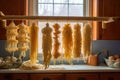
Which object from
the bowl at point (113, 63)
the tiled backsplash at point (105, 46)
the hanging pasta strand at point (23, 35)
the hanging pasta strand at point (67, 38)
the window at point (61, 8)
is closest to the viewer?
the hanging pasta strand at point (67, 38)

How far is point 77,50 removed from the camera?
257 centimetres

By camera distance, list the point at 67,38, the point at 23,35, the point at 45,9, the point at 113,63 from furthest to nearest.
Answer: the point at 45,9 → the point at 113,63 → the point at 23,35 → the point at 67,38

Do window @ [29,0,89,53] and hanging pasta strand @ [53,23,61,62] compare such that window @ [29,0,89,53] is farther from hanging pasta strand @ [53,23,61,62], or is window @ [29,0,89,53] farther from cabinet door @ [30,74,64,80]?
hanging pasta strand @ [53,23,61,62]

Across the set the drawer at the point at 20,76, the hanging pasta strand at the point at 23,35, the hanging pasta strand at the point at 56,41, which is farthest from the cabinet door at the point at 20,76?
the hanging pasta strand at the point at 56,41

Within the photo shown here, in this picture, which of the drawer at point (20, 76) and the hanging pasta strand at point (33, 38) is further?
the drawer at point (20, 76)

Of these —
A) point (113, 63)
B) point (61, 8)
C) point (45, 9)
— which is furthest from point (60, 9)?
point (113, 63)

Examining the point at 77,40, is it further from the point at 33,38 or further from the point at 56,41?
the point at 33,38

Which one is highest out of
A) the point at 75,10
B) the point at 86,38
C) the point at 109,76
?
the point at 75,10

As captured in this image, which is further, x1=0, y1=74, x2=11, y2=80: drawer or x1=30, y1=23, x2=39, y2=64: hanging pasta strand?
A: x1=0, y1=74, x2=11, y2=80: drawer

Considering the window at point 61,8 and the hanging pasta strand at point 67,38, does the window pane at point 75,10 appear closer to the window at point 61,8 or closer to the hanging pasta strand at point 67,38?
the window at point 61,8

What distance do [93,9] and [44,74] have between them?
4.25ft

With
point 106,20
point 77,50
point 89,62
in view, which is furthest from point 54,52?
point 89,62

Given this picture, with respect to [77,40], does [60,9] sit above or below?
above

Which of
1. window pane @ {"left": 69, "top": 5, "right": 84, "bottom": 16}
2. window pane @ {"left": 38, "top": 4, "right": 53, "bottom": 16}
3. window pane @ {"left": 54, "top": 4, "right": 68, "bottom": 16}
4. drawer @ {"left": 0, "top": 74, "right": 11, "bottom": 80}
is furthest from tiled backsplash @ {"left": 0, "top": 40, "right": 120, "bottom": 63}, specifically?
drawer @ {"left": 0, "top": 74, "right": 11, "bottom": 80}
